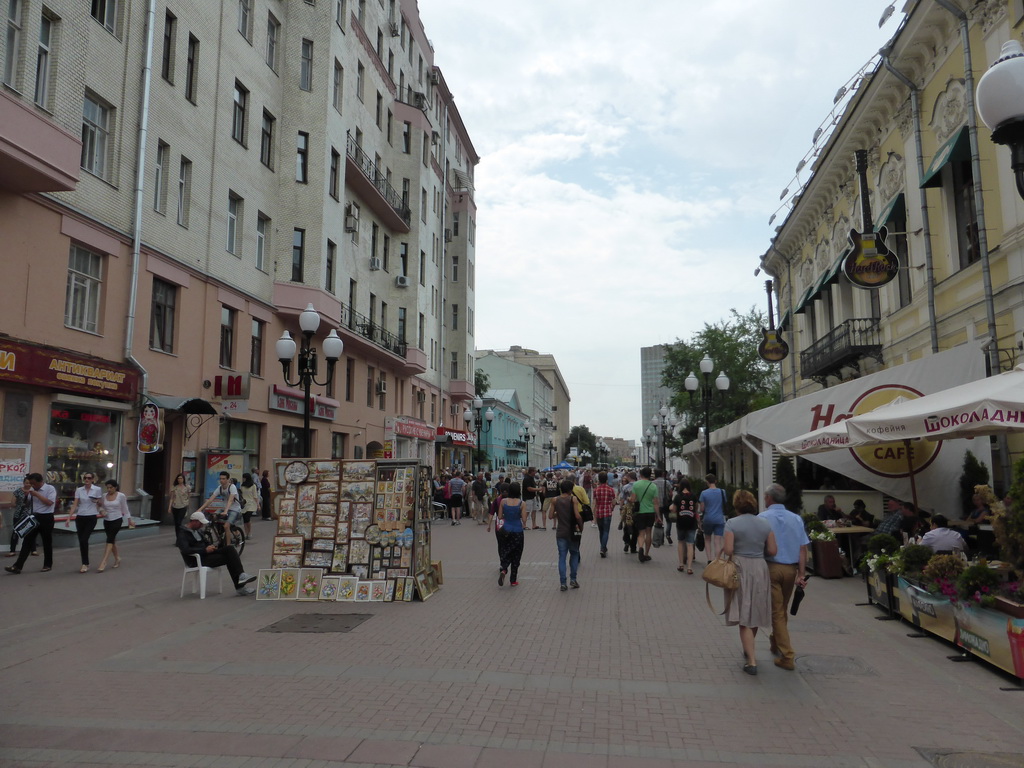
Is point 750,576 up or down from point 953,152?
down

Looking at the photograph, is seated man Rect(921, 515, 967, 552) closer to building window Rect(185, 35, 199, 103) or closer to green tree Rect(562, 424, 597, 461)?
building window Rect(185, 35, 199, 103)

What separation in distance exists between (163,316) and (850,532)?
17.0 metres

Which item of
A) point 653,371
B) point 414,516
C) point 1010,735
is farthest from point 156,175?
point 653,371

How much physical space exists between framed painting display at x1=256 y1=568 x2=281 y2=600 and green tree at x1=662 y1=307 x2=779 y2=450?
120 feet

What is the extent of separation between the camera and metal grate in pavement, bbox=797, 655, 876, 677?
694 centimetres

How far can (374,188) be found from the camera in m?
32.5

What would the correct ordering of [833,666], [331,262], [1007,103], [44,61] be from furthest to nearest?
[331,262] → [44,61] → [833,666] → [1007,103]

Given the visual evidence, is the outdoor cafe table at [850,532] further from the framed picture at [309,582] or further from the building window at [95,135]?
the building window at [95,135]

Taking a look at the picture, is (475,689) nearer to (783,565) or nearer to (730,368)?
(783,565)

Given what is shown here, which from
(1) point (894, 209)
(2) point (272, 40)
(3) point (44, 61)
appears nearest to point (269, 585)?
(3) point (44, 61)

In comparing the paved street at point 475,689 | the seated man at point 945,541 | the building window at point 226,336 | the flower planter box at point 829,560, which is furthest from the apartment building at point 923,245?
the building window at point 226,336

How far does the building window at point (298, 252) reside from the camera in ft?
87.6

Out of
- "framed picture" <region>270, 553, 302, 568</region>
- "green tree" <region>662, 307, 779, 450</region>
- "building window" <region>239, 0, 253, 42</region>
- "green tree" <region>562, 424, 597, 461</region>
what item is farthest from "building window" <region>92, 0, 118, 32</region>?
"green tree" <region>562, 424, 597, 461</region>

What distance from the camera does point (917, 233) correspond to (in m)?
17.1
